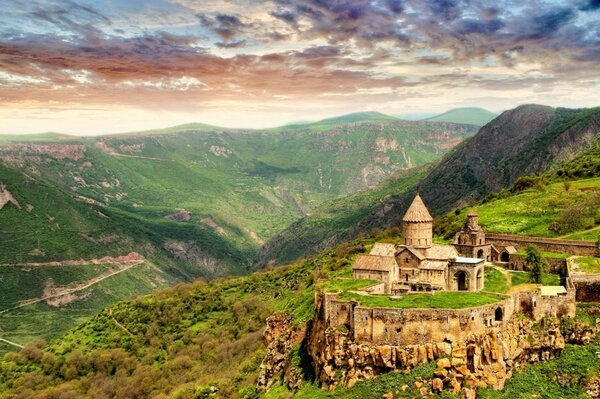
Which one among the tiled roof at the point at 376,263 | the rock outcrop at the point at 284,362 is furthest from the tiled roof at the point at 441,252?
the rock outcrop at the point at 284,362

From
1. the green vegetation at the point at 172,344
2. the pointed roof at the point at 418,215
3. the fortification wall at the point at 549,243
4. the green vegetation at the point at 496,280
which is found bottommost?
the green vegetation at the point at 172,344

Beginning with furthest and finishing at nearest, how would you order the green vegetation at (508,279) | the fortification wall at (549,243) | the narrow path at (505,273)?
the fortification wall at (549,243), the narrow path at (505,273), the green vegetation at (508,279)

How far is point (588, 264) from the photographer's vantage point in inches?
2258

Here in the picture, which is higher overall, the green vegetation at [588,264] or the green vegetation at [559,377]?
the green vegetation at [588,264]

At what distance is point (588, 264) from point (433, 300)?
21590 millimetres

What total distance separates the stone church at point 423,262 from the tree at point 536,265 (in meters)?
A: 4.91

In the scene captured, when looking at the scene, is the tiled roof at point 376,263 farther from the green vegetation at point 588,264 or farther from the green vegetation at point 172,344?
the green vegetation at point 588,264

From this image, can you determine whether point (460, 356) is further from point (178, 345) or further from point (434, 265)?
point (178, 345)

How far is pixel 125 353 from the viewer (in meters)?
118

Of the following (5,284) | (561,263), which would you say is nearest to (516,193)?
(561,263)

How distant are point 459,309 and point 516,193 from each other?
78.0 meters

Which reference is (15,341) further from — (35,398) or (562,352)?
(562,352)

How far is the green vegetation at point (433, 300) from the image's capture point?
44.6 meters

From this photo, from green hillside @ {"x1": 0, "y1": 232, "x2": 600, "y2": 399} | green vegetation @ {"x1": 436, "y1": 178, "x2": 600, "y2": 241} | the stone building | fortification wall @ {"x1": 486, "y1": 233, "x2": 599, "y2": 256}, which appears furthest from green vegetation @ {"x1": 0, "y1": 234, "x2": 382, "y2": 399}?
fortification wall @ {"x1": 486, "y1": 233, "x2": 599, "y2": 256}
